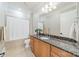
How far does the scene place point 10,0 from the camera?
3.52 m

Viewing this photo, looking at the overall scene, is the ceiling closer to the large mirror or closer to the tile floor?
the large mirror

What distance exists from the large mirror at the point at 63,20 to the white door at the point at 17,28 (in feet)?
3.21

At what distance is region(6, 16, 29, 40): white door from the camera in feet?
12.6

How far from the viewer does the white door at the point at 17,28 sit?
3854 mm

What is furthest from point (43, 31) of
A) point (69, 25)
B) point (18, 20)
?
point (69, 25)

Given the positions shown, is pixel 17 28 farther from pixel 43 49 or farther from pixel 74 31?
pixel 74 31

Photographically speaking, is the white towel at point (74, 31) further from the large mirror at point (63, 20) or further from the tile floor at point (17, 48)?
the tile floor at point (17, 48)

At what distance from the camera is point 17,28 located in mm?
4125

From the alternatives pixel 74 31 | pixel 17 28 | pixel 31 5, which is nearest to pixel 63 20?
pixel 74 31

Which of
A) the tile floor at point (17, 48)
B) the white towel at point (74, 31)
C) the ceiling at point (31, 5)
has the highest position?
the ceiling at point (31, 5)

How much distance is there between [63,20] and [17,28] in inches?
82.3

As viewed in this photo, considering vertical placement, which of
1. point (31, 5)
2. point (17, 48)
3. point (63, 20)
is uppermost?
point (31, 5)

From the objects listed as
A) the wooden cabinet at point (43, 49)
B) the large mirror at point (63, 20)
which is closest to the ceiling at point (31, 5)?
the large mirror at point (63, 20)

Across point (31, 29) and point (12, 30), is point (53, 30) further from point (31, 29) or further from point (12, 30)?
point (12, 30)
